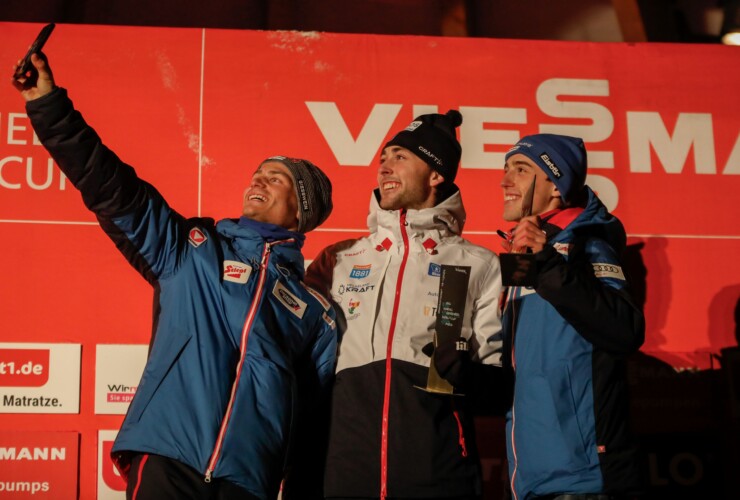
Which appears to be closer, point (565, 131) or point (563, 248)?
point (563, 248)

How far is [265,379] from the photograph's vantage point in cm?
237

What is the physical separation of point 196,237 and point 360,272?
53 cm

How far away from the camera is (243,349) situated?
2383 millimetres

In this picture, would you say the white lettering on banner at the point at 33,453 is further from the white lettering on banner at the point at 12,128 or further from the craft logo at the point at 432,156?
the craft logo at the point at 432,156

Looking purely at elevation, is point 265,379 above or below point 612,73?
below

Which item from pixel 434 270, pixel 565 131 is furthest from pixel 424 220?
pixel 565 131

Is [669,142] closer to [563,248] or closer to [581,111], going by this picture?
[581,111]

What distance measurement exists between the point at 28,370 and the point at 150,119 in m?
1.04

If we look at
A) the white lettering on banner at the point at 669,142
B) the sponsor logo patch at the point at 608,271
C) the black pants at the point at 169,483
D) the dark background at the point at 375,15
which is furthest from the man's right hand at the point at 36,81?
the white lettering on banner at the point at 669,142

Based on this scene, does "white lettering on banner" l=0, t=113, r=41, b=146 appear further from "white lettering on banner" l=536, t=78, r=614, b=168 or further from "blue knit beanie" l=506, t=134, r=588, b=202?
"white lettering on banner" l=536, t=78, r=614, b=168

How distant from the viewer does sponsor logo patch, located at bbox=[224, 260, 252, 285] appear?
248 cm

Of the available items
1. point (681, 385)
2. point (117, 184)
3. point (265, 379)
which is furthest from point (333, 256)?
point (681, 385)

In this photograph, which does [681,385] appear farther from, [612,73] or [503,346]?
[612,73]

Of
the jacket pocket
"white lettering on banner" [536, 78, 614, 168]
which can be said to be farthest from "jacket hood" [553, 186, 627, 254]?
the jacket pocket
